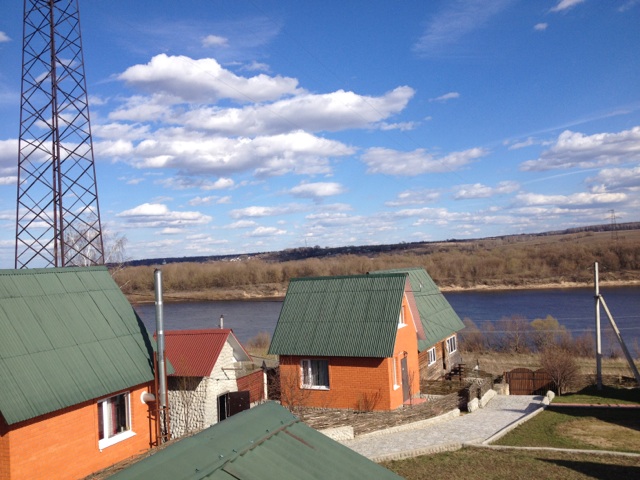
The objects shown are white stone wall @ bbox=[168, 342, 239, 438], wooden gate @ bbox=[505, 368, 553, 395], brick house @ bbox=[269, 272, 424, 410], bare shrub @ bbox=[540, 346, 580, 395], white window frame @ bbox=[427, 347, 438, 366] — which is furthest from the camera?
wooden gate @ bbox=[505, 368, 553, 395]

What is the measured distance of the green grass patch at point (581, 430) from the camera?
49.5ft

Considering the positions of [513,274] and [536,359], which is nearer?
[536,359]

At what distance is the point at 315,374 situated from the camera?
2034cm

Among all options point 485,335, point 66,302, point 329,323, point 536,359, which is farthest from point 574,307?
point 66,302

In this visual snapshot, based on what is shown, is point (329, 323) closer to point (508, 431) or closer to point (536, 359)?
point (508, 431)

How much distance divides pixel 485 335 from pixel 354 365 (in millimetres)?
25385

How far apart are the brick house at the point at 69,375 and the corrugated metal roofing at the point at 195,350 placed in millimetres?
3916

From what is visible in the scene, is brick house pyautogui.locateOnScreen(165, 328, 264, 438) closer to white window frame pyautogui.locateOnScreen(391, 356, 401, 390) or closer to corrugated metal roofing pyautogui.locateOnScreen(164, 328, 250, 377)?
corrugated metal roofing pyautogui.locateOnScreen(164, 328, 250, 377)

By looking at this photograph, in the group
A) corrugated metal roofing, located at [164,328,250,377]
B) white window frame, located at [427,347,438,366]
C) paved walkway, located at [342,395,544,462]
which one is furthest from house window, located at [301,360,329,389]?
white window frame, located at [427,347,438,366]

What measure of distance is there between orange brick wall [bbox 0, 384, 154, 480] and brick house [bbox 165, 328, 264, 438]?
470cm

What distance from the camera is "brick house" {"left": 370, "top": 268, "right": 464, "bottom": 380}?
79.4 ft

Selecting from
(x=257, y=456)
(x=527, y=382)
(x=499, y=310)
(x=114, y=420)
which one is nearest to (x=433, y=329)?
(x=527, y=382)

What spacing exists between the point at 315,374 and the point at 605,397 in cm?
1196

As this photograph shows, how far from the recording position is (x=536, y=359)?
35812 millimetres
